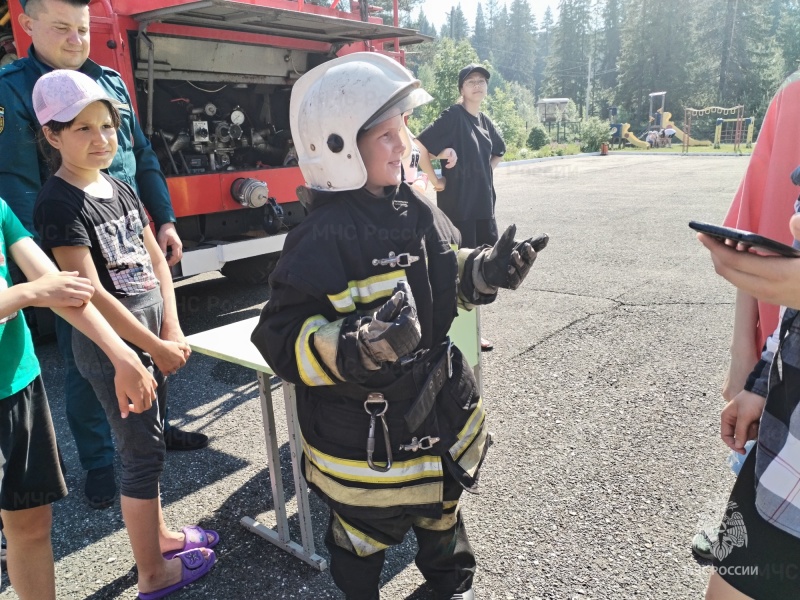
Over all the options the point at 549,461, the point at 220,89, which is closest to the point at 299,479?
the point at 549,461

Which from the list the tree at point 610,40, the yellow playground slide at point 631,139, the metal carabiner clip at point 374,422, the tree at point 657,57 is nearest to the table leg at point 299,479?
the metal carabiner clip at point 374,422

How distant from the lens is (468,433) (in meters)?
1.97

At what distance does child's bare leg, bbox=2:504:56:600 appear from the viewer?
6.23 ft

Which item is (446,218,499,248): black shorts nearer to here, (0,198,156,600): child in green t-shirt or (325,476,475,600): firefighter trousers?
(325,476,475,600): firefighter trousers

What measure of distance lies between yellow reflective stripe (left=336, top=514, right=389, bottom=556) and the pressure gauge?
14.4 feet

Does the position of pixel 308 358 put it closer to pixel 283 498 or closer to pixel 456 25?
pixel 283 498

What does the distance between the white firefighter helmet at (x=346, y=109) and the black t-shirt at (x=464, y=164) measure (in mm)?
2693

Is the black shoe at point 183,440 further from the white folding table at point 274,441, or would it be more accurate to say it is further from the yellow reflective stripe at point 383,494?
the yellow reflective stripe at point 383,494

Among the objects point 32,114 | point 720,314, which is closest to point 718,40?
point 720,314

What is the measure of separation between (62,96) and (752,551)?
7.80ft

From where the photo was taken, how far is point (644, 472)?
117 inches

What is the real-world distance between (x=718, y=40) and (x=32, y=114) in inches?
2551

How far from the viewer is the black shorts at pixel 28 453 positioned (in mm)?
1823

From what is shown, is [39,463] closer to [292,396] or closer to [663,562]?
[292,396]
